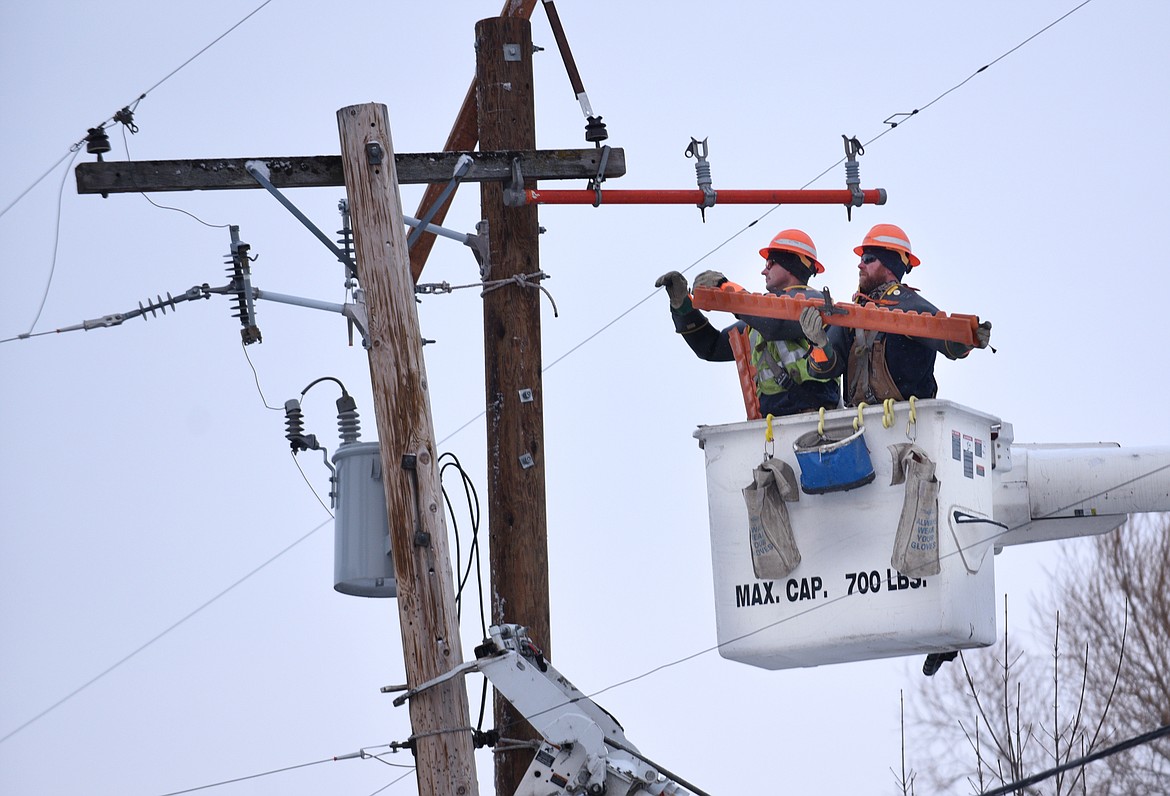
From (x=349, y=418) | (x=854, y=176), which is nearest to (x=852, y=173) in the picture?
(x=854, y=176)

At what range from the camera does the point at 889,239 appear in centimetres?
1031

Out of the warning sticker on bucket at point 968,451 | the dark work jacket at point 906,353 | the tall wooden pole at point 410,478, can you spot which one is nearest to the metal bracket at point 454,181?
the tall wooden pole at point 410,478

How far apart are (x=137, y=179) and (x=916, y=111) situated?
3.86m

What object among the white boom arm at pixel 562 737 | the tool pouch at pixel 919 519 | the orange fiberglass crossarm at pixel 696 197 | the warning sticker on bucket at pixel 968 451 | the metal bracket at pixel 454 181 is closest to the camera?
the white boom arm at pixel 562 737

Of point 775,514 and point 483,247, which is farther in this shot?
point 483,247

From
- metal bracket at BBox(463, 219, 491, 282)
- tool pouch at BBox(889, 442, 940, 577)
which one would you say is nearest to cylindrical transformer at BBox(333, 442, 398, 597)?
metal bracket at BBox(463, 219, 491, 282)

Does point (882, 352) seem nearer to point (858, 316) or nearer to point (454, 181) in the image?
point (858, 316)

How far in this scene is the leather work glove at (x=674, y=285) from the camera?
1041 centimetres

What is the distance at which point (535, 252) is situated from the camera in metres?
10.5

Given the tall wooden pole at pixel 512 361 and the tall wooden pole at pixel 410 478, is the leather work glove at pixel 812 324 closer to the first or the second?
the tall wooden pole at pixel 512 361

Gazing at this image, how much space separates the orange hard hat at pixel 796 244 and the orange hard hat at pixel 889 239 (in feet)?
1.14

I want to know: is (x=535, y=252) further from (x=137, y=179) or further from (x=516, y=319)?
(x=137, y=179)

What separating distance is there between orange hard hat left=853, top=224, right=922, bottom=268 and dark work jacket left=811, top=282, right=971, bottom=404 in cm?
32

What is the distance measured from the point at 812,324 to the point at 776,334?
0.43 m
